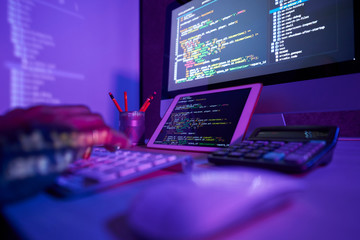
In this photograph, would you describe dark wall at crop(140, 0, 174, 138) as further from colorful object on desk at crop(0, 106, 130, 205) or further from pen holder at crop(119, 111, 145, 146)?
colorful object on desk at crop(0, 106, 130, 205)

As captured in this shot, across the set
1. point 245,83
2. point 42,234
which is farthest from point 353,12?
point 42,234

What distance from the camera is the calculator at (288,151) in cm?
30

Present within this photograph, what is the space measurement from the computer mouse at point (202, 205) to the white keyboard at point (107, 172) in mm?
87

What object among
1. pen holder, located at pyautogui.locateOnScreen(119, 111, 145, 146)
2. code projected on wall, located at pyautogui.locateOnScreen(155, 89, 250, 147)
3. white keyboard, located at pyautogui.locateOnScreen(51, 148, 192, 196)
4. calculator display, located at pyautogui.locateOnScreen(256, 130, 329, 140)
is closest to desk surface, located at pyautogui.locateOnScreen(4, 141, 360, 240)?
white keyboard, located at pyautogui.locateOnScreen(51, 148, 192, 196)

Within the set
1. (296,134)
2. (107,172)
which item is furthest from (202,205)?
(296,134)

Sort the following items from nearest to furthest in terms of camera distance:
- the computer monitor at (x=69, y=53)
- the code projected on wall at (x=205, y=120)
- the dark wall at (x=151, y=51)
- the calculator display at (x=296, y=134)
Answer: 1. the calculator display at (x=296, y=134)
2. the code projected on wall at (x=205, y=120)
3. the computer monitor at (x=69, y=53)
4. the dark wall at (x=151, y=51)

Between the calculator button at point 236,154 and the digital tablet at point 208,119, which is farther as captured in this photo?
the digital tablet at point 208,119

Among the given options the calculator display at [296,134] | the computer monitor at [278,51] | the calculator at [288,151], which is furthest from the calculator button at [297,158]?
the computer monitor at [278,51]

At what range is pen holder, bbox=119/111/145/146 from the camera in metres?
0.72

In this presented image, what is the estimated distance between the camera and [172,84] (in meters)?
0.78

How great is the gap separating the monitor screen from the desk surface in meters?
0.34

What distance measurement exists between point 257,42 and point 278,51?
66mm

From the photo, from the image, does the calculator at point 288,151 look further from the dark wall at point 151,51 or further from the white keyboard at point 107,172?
the dark wall at point 151,51

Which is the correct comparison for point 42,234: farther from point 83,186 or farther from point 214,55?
point 214,55
